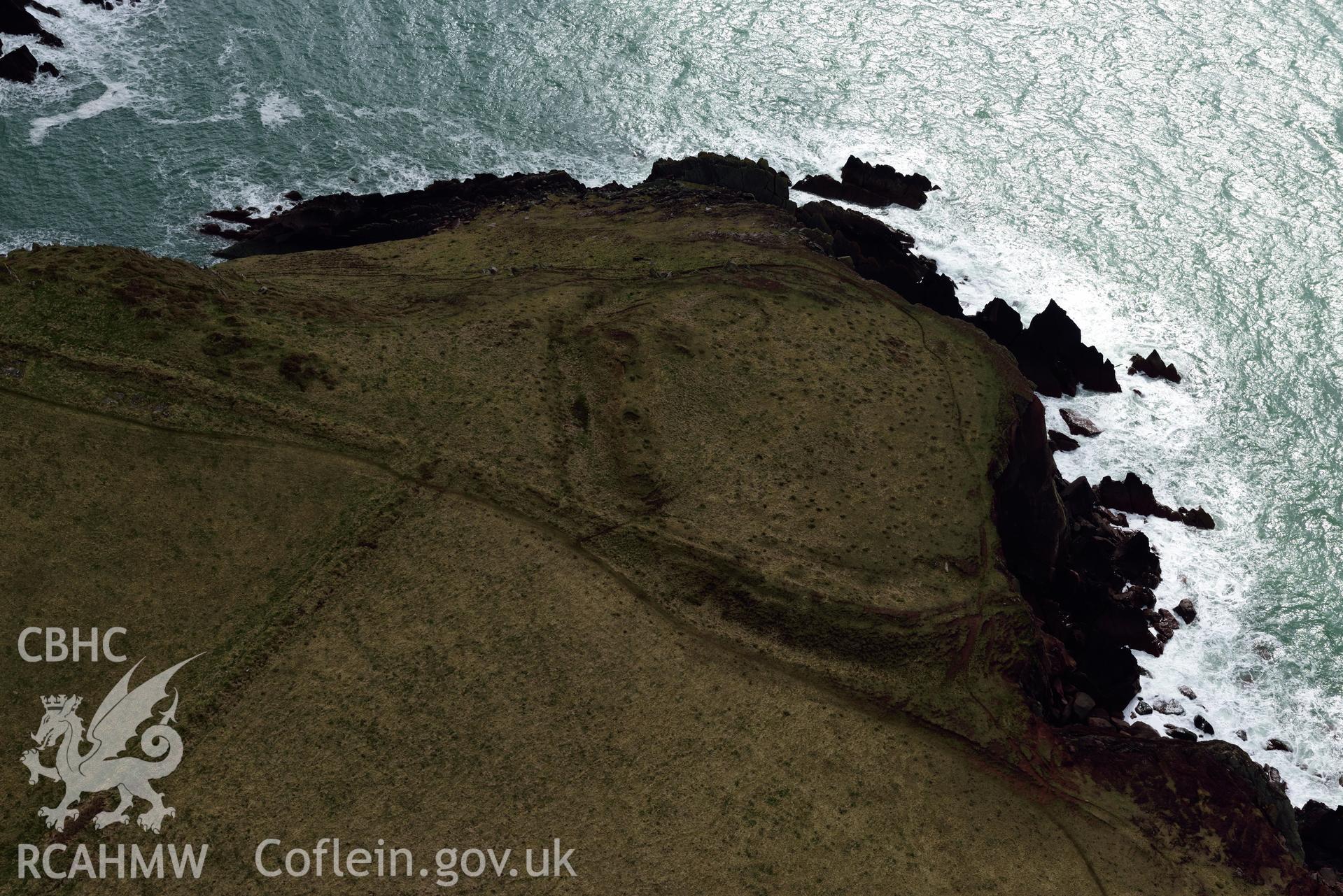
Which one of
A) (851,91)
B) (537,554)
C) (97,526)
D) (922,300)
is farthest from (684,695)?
(851,91)

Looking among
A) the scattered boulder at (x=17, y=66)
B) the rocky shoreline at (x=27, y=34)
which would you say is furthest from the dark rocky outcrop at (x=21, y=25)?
the scattered boulder at (x=17, y=66)

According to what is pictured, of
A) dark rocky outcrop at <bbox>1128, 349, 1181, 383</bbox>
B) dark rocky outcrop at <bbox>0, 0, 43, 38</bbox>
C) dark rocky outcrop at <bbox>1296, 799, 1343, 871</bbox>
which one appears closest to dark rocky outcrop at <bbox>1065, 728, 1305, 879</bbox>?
dark rocky outcrop at <bbox>1296, 799, 1343, 871</bbox>

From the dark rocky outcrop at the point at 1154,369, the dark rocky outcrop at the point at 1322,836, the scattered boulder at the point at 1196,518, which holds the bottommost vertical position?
the dark rocky outcrop at the point at 1322,836

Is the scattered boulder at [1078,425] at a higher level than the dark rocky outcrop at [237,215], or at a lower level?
lower

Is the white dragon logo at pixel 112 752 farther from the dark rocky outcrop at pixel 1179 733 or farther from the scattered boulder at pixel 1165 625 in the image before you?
the scattered boulder at pixel 1165 625

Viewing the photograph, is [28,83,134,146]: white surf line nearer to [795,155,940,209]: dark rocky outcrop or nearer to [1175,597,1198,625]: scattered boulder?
[795,155,940,209]: dark rocky outcrop

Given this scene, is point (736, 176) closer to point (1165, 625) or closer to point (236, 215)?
point (236, 215)
